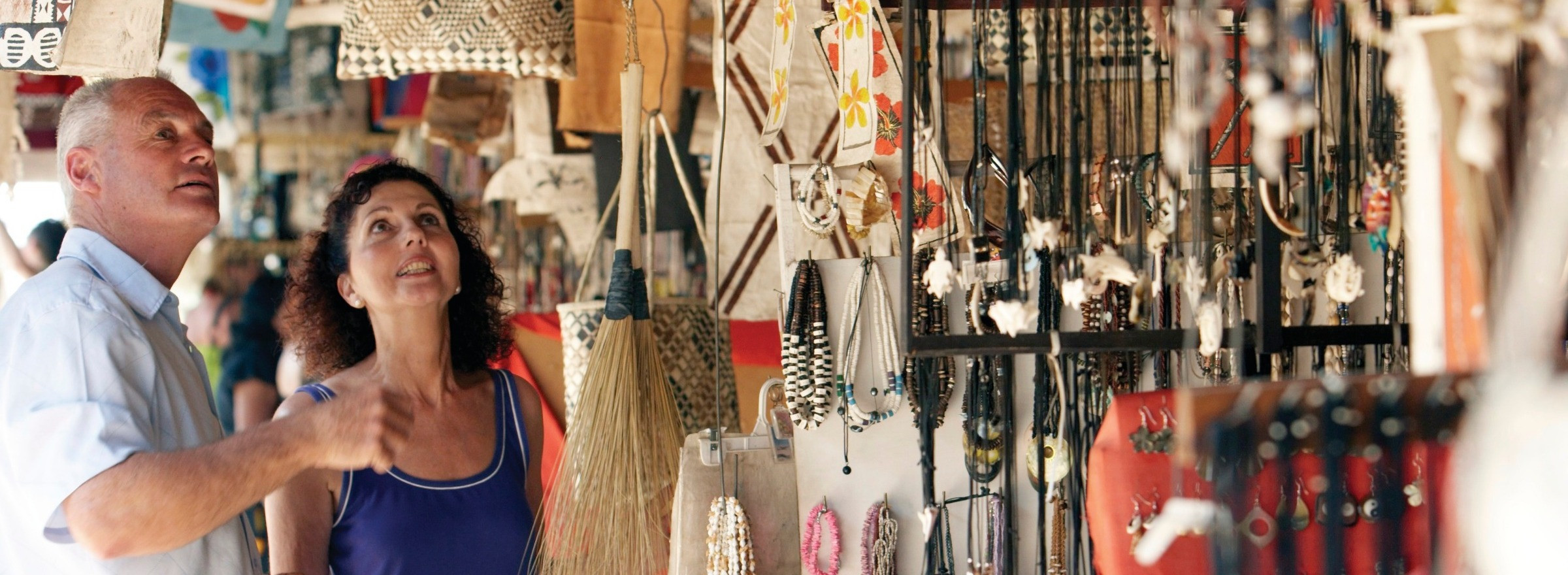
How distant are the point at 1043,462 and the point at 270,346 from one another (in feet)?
11.6

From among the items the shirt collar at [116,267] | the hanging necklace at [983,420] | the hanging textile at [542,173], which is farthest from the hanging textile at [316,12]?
the hanging necklace at [983,420]

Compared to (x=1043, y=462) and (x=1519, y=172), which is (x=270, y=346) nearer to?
(x=1043, y=462)

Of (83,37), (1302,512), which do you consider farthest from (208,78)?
(1302,512)

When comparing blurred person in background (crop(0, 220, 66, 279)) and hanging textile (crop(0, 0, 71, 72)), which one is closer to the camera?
hanging textile (crop(0, 0, 71, 72))

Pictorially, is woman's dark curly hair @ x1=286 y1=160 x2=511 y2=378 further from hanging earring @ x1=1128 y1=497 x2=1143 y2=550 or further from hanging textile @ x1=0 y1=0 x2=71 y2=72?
hanging earring @ x1=1128 y1=497 x2=1143 y2=550

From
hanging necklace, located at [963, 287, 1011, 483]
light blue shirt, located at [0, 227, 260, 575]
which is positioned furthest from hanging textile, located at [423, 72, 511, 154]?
hanging necklace, located at [963, 287, 1011, 483]

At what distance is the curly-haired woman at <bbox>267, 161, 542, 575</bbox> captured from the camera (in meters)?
2.01

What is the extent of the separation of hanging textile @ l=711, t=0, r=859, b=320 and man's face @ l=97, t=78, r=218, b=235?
34.1 inches

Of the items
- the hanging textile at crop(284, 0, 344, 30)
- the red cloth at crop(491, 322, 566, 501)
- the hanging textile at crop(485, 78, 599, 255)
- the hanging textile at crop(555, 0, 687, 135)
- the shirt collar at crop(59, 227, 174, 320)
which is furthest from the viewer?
the hanging textile at crop(485, 78, 599, 255)

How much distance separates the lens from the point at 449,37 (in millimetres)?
2760

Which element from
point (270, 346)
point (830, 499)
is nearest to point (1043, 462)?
point (830, 499)

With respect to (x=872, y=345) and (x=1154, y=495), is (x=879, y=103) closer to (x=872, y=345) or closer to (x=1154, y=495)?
(x=872, y=345)

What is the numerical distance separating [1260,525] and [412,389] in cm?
156

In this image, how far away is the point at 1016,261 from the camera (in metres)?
1.43
